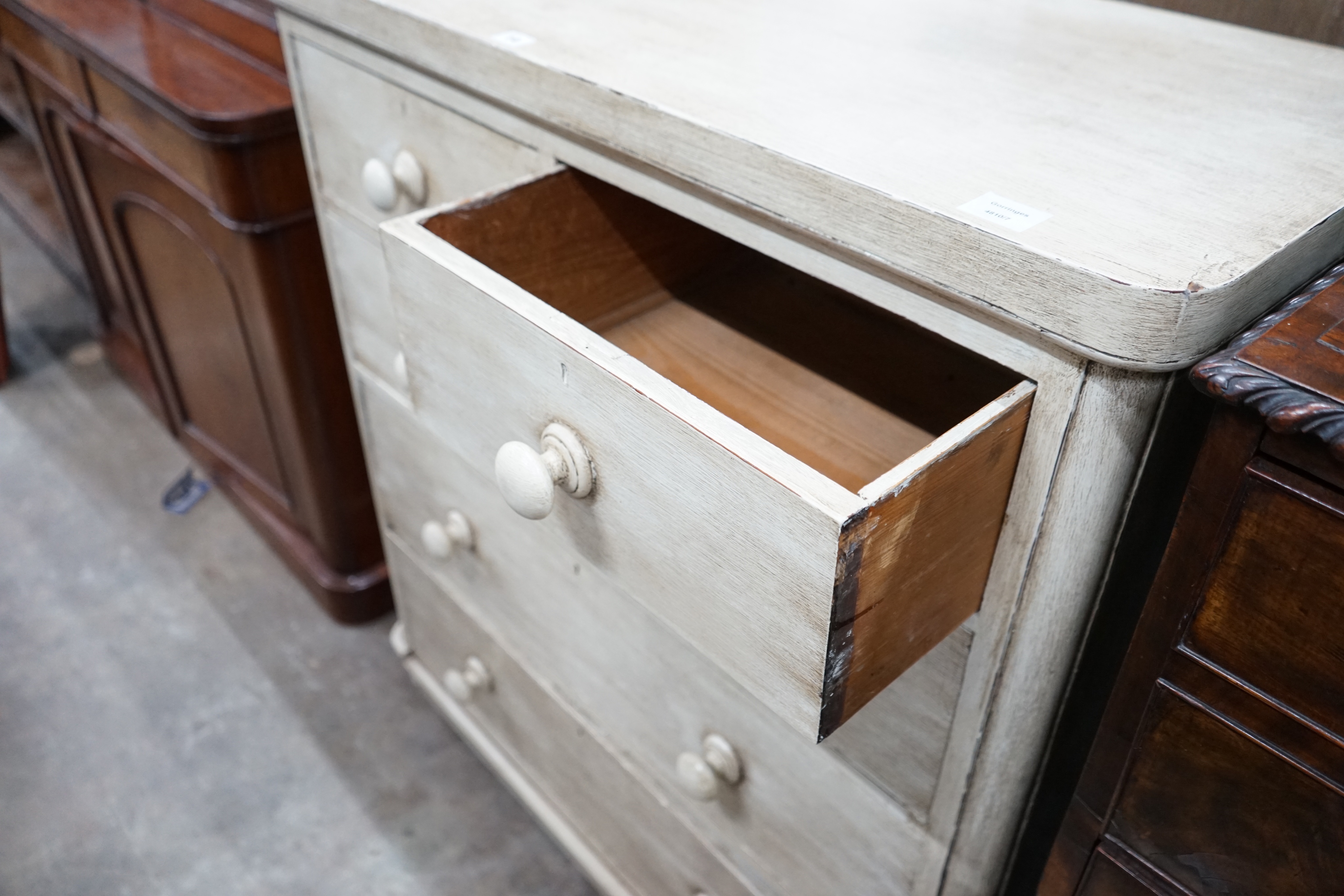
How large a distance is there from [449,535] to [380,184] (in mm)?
279

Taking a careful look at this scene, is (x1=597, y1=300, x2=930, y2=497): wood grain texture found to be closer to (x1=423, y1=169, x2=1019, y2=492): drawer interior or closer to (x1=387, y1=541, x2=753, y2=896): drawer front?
(x1=423, y1=169, x2=1019, y2=492): drawer interior

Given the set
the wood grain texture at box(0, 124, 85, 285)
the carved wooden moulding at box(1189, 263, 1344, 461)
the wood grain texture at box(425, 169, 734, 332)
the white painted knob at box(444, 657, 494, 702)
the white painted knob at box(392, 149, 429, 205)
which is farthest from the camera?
the wood grain texture at box(0, 124, 85, 285)

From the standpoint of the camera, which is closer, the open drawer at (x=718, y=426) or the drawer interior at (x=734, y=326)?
the open drawer at (x=718, y=426)

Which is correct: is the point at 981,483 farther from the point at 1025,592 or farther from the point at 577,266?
the point at 577,266

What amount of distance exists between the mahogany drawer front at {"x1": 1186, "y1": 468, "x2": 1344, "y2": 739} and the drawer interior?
199 millimetres

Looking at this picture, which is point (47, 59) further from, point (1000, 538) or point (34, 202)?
point (1000, 538)

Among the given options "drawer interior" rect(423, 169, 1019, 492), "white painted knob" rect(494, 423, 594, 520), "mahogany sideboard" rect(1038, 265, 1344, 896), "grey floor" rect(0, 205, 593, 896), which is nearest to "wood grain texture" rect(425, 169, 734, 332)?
"drawer interior" rect(423, 169, 1019, 492)

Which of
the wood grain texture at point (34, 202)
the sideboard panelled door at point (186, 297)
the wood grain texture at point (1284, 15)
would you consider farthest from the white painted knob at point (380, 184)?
the wood grain texture at point (34, 202)

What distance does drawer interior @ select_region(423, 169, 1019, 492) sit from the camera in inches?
21.6

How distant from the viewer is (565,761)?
861 mm

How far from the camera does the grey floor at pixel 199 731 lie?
99 centimetres

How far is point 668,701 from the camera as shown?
66cm

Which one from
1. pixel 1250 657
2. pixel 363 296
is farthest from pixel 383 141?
pixel 1250 657

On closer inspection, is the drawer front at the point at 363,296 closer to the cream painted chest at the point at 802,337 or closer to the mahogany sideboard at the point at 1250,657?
the cream painted chest at the point at 802,337
